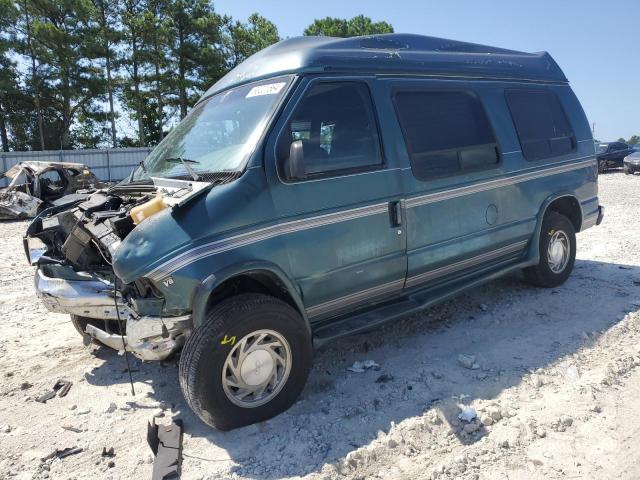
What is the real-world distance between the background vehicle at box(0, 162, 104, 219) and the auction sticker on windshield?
38.4 feet

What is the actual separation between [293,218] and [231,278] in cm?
58

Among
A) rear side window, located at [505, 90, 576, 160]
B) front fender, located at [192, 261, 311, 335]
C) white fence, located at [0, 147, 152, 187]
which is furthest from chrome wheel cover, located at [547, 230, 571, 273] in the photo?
white fence, located at [0, 147, 152, 187]

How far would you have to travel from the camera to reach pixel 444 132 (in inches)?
178

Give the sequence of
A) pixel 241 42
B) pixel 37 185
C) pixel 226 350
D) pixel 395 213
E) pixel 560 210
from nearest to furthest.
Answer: pixel 226 350 → pixel 395 213 → pixel 560 210 → pixel 37 185 → pixel 241 42

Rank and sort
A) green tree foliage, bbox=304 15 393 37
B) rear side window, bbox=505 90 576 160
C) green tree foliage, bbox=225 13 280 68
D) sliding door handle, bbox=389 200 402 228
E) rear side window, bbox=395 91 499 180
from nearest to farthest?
sliding door handle, bbox=389 200 402 228 → rear side window, bbox=395 91 499 180 → rear side window, bbox=505 90 576 160 → green tree foliage, bbox=225 13 280 68 → green tree foliage, bbox=304 15 393 37

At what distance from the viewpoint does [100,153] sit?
26016mm

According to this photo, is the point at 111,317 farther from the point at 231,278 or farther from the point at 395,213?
the point at 395,213

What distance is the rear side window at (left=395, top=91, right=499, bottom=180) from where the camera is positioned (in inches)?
166

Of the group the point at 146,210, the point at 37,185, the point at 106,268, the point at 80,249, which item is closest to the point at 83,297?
the point at 106,268

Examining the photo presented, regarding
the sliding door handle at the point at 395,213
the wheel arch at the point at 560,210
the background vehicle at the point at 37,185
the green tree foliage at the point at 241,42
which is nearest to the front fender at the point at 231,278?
the sliding door handle at the point at 395,213

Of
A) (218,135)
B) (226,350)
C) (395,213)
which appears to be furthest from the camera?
(395,213)

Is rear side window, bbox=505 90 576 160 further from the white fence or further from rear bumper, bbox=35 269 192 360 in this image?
the white fence

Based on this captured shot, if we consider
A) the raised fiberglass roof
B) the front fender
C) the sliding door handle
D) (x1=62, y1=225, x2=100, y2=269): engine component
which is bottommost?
the front fender

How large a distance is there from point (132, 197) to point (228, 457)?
6.83 feet
